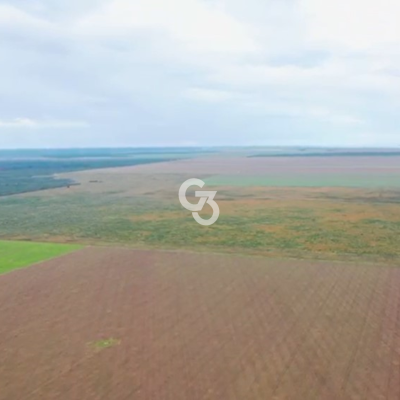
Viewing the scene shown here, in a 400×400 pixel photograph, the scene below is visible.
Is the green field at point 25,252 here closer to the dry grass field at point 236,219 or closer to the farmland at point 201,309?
the farmland at point 201,309

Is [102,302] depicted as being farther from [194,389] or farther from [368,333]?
[368,333]

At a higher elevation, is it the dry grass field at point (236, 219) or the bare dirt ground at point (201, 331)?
the bare dirt ground at point (201, 331)

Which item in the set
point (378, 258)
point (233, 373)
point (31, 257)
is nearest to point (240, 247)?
point (378, 258)

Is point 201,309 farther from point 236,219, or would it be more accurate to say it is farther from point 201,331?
point 236,219

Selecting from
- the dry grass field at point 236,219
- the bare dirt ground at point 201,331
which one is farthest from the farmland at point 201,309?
the dry grass field at point 236,219

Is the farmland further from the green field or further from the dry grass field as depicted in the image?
the dry grass field
